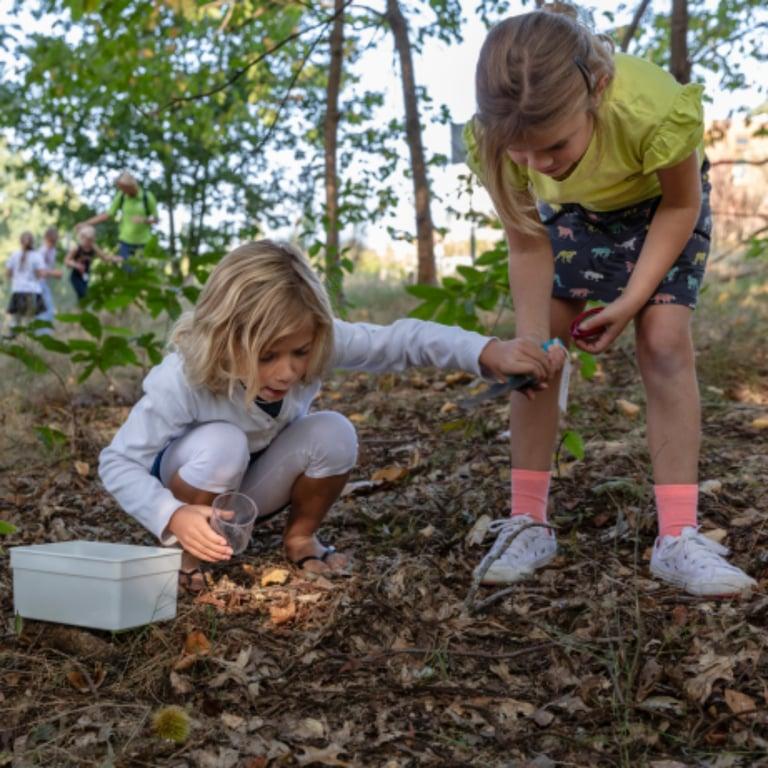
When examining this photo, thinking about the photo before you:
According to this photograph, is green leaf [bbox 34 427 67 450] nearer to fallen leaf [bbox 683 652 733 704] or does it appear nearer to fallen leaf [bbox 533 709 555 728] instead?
fallen leaf [bbox 533 709 555 728]

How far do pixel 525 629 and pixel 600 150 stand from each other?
43.4 inches

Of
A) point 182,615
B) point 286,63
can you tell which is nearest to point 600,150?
point 182,615

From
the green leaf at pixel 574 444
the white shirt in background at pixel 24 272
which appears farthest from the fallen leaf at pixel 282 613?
the white shirt in background at pixel 24 272

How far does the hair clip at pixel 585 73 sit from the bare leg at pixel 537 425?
66 cm

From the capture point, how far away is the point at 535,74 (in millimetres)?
2006

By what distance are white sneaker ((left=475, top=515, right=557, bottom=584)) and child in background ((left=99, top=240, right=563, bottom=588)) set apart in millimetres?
416

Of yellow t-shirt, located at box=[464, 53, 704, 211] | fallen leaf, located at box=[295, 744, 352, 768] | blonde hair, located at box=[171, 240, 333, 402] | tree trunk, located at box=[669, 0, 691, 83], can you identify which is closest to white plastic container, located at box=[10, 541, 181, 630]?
blonde hair, located at box=[171, 240, 333, 402]

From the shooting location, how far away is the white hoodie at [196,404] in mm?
2336

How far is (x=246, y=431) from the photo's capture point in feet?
8.32

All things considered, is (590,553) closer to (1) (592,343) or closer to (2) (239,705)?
(1) (592,343)

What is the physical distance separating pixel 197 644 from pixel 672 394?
1.29m

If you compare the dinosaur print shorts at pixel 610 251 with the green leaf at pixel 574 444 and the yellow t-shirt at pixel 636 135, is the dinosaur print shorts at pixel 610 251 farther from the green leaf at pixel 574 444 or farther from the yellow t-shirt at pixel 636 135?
the green leaf at pixel 574 444

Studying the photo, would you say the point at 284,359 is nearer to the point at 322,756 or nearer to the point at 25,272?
the point at 322,756

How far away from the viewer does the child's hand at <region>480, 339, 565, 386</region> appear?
226cm
